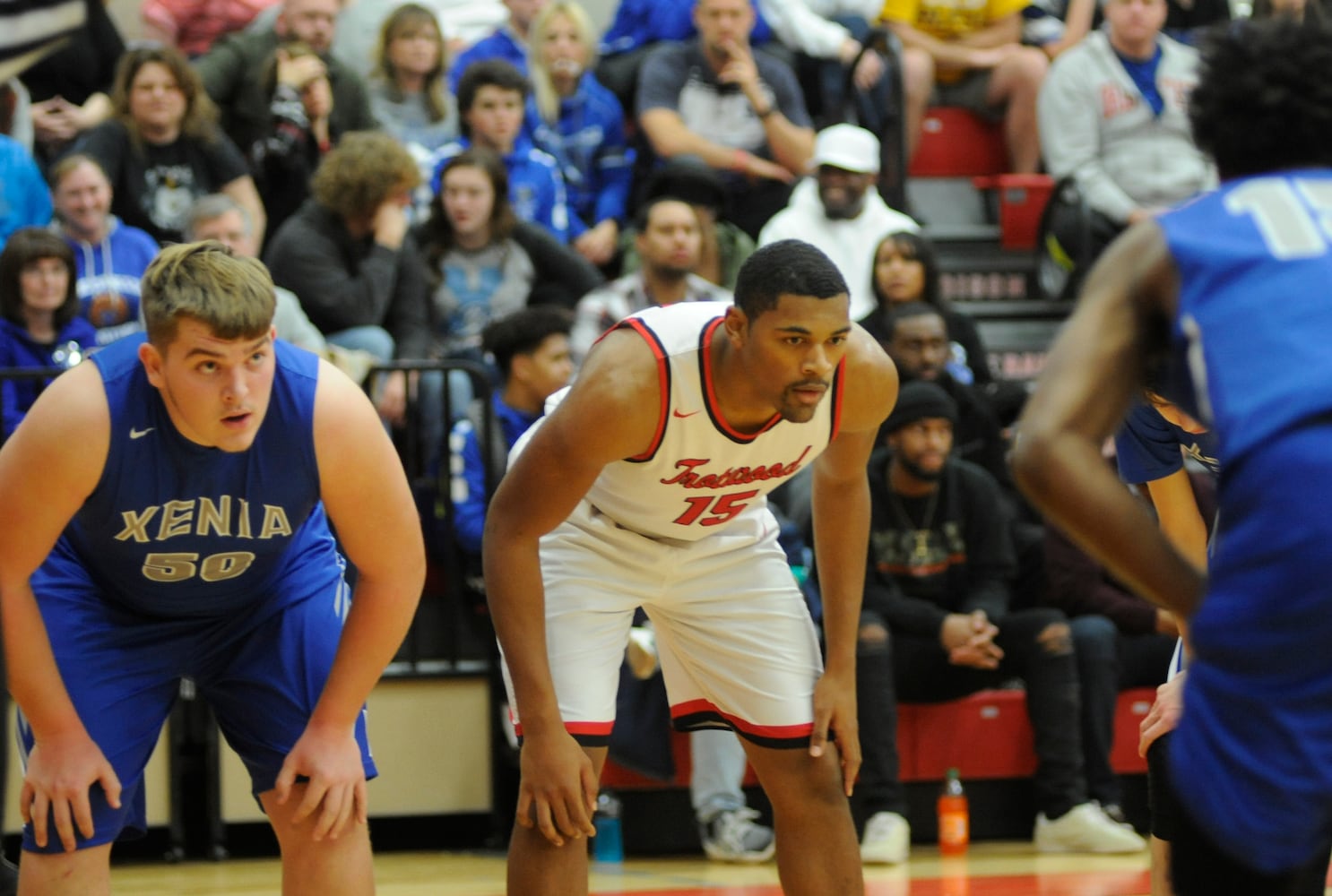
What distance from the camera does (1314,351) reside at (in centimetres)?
202

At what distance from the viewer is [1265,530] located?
202 centimetres

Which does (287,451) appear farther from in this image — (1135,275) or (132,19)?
(132,19)

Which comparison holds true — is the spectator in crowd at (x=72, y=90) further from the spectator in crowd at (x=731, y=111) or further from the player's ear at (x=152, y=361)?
the player's ear at (x=152, y=361)

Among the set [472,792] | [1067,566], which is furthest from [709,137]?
[472,792]

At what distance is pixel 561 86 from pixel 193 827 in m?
3.97

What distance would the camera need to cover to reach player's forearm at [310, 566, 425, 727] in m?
3.44

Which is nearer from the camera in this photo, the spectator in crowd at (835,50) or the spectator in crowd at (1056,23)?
the spectator in crowd at (835,50)

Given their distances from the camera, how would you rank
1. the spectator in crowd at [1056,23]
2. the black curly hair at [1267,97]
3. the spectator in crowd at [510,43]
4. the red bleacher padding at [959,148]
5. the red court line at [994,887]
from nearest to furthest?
the black curly hair at [1267,97], the red court line at [994,887], the spectator in crowd at [510,43], the spectator in crowd at [1056,23], the red bleacher padding at [959,148]

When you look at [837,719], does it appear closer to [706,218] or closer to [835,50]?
[706,218]

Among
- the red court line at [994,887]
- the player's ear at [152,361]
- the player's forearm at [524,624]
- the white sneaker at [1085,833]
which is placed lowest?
the white sneaker at [1085,833]

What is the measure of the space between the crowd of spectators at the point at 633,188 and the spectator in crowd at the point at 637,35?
0.02m

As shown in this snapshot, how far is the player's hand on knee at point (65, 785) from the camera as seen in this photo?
3344 mm

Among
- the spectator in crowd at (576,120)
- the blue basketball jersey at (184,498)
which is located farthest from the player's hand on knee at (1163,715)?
the spectator in crowd at (576,120)

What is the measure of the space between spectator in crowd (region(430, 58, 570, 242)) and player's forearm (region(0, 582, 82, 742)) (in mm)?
4483
